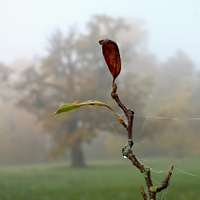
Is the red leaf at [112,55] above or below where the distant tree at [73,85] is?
below

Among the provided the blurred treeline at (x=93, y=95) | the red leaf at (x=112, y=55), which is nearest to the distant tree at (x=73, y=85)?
the blurred treeline at (x=93, y=95)

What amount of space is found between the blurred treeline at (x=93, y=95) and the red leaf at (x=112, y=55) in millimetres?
13434

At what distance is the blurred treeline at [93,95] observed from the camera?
15.4m

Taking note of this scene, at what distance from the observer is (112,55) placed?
0.93 feet

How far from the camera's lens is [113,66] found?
287 millimetres

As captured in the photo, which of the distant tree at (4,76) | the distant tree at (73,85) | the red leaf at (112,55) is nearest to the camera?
the red leaf at (112,55)

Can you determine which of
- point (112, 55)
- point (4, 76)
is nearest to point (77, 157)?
point (4, 76)

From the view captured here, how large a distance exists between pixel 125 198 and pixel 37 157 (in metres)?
16.9

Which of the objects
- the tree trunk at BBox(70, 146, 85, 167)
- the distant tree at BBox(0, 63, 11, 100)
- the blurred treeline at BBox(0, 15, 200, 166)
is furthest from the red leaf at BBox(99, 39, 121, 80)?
the distant tree at BBox(0, 63, 11, 100)

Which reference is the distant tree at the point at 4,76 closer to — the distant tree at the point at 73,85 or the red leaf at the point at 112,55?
the distant tree at the point at 73,85

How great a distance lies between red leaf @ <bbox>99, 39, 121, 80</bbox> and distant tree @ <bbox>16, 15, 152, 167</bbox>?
14260mm

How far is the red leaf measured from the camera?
27cm

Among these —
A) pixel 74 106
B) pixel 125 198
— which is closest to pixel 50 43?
pixel 125 198

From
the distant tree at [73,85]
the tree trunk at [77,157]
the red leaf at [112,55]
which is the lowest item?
the red leaf at [112,55]
